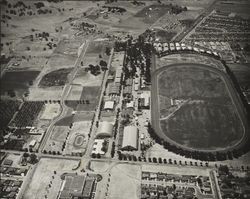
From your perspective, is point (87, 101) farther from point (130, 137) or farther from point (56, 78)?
point (130, 137)

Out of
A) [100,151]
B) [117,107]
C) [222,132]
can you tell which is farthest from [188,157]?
[117,107]

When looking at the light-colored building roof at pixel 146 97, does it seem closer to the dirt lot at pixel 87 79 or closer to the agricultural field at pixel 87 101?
the agricultural field at pixel 87 101

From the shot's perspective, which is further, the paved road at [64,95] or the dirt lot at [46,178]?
the paved road at [64,95]

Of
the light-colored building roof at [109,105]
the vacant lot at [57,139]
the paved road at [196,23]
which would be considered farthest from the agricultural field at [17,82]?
the paved road at [196,23]

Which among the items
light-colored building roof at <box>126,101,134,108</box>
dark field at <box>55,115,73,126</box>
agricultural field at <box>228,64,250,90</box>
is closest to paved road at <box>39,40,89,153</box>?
dark field at <box>55,115,73,126</box>

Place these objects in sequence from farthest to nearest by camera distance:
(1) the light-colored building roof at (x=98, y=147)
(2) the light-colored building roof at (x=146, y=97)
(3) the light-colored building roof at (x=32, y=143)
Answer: (2) the light-colored building roof at (x=146, y=97) → (3) the light-colored building roof at (x=32, y=143) → (1) the light-colored building roof at (x=98, y=147)

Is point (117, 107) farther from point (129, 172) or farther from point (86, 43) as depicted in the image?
point (86, 43)

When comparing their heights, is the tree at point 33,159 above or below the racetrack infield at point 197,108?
below
